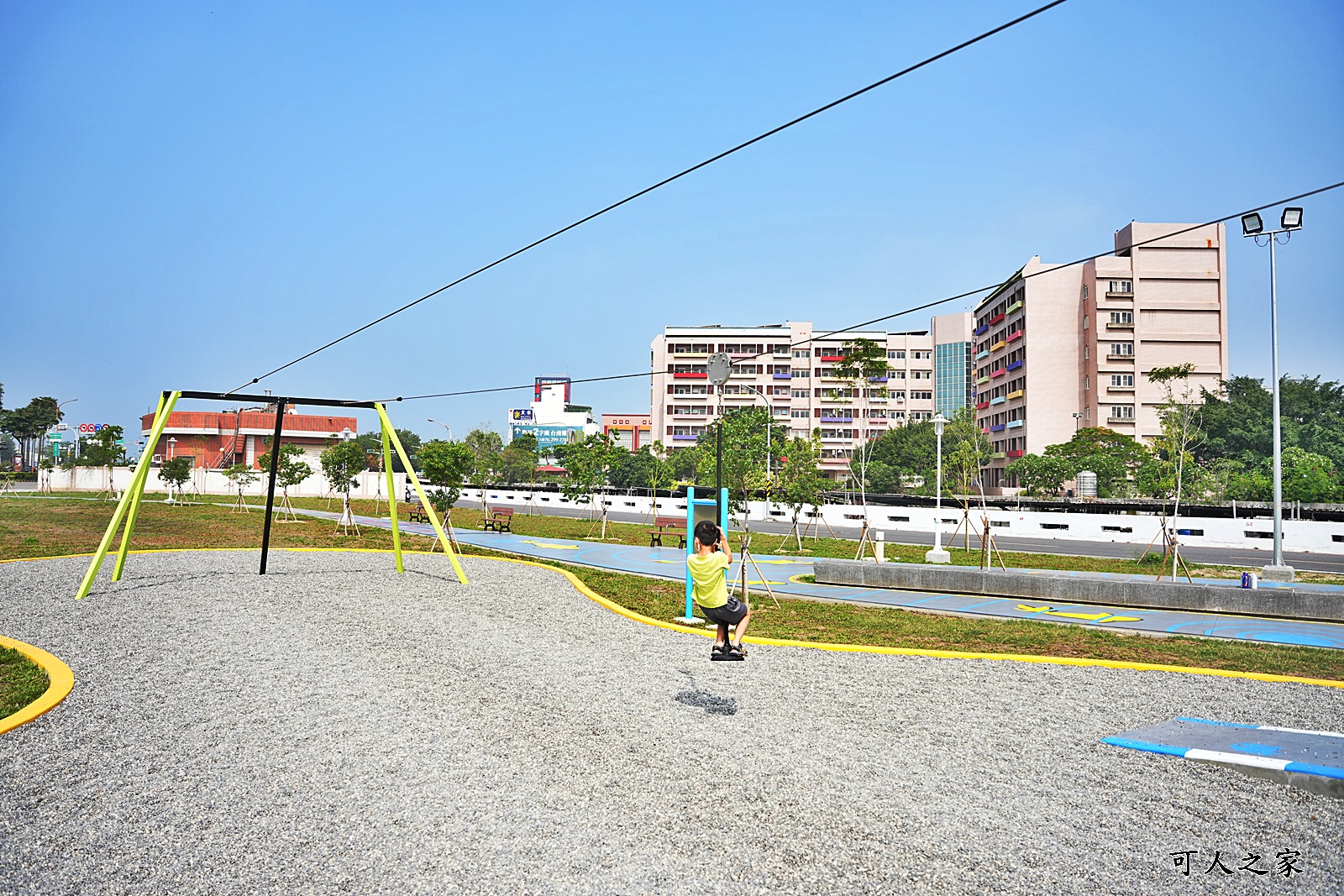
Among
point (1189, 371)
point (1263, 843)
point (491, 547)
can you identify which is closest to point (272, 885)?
point (1263, 843)

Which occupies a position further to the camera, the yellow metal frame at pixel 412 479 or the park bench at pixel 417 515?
the park bench at pixel 417 515

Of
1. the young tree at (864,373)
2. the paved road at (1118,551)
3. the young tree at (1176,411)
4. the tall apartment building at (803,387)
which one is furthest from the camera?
the tall apartment building at (803,387)

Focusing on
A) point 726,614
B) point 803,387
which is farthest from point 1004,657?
point 803,387

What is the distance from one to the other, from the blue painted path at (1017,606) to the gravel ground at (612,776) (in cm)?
551

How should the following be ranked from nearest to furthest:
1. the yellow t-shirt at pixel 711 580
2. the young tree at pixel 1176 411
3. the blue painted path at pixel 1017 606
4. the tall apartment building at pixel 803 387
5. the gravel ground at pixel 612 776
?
the gravel ground at pixel 612 776 < the yellow t-shirt at pixel 711 580 < the blue painted path at pixel 1017 606 < the young tree at pixel 1176 411 < the tall apartment building at pixel 803 387

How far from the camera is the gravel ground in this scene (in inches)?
198

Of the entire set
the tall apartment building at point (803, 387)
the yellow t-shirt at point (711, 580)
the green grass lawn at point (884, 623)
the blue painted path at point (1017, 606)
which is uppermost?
the tall apartment building at point (803, 387)

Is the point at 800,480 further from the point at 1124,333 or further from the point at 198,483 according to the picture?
the point at 1124,333

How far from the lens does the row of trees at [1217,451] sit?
61875mm

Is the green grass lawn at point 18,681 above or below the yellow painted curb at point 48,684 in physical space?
below

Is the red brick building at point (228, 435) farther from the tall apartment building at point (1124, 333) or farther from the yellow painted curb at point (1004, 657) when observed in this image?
the yellow painted curb at point (1004, 657)

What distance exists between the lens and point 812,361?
5059 inches

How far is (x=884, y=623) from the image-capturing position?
15.0 meters

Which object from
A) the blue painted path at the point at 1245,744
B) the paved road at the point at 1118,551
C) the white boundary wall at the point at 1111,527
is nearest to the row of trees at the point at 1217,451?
the white boundary wall at the point at 1111,527
